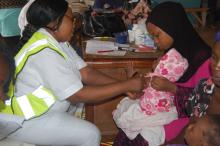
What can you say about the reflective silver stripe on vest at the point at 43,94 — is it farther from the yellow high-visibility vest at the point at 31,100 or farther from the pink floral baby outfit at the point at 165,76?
the pink floral baby outfit at the point at 165,76

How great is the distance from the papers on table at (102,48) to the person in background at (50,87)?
535 millimetres

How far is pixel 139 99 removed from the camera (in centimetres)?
237

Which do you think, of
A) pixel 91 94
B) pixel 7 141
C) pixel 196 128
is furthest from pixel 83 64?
pixel 196 128

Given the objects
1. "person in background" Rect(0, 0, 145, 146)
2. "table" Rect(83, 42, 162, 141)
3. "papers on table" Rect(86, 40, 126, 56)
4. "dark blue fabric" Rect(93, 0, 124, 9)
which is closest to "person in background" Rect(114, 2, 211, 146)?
"person in background" Rect(0, 0, 145, 146)

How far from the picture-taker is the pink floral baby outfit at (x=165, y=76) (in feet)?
7.18

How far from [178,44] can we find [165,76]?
235mm

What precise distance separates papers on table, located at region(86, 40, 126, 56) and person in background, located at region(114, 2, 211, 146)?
0.50m

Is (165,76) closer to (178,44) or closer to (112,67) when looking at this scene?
(178,44)

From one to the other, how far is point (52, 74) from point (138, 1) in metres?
1.66

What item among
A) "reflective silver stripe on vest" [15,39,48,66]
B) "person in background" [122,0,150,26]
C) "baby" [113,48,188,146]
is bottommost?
"baby" [113,48,188,146]

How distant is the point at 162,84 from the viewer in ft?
7.09

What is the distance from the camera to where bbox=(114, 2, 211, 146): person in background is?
2.25 m

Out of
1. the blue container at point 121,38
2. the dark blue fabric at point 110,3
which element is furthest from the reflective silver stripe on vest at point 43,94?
the dark blue fabric at point 110,3

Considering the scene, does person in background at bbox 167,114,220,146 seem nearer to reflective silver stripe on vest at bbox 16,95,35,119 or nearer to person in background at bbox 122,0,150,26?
reflective silver stripe on vest at bbox 16,95,35,119
